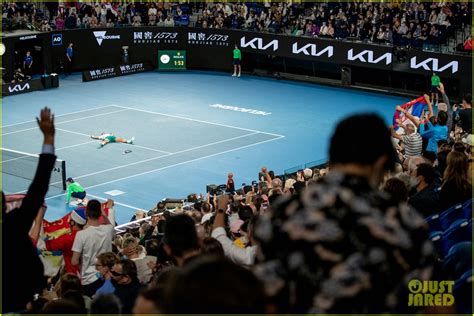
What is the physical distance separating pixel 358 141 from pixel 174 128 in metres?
30.7

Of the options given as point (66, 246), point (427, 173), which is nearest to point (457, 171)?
point (427, 173)

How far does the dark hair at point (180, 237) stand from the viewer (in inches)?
235

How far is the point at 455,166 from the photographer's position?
8.69 metres

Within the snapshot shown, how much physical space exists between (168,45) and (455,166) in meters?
38.2

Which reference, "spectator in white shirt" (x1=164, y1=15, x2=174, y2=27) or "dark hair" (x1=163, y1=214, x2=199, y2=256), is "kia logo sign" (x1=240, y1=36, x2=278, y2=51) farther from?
"dark hair" (x1=163, y1=214, x2=199, y2=256)

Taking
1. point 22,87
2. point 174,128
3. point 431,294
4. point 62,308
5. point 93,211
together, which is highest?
point 62,308

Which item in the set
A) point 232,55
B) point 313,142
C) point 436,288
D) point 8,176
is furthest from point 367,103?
point 436,288

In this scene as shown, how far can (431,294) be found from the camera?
5625 mm

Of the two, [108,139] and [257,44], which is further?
[257,44]

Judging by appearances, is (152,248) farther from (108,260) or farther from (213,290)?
(213,290)

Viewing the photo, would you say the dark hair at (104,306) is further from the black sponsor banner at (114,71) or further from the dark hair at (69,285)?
the black sponsor banner at (114,71)

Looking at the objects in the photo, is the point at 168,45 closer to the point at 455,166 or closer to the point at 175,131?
the point at 175,131

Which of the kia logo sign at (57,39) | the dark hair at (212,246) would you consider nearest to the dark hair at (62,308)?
the dark hair at (212,246)

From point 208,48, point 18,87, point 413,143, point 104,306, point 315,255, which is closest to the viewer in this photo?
point 315,255
